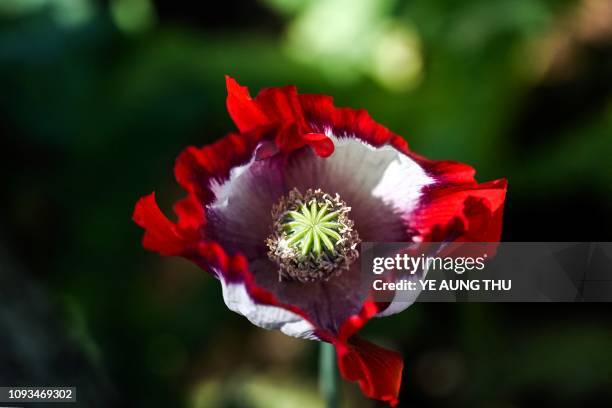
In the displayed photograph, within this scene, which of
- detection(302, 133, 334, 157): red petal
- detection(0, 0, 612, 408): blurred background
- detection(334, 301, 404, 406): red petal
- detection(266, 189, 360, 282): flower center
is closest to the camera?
detection(334, 301, 404, 406): red petal

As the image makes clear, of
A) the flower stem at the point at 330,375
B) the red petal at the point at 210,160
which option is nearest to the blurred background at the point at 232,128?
the flower stem at the point at 330,375

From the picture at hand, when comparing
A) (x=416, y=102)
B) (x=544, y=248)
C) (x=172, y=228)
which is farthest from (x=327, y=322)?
(x=416, y=102)

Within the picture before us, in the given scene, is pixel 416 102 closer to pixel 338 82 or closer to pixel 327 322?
pixel 338 82

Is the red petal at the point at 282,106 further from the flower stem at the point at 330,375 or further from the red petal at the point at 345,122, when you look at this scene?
the flower stem at the point at 330,375

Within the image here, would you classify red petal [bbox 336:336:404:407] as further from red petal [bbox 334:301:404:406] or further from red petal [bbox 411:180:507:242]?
red petal [bbox 411:180:507:242]

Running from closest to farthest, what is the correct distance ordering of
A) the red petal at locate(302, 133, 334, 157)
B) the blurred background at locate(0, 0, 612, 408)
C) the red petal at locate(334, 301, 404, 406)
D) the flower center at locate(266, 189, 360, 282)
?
1. the red petal at locate(334, 301, 404, 406)
2. the red petal at locate(302, 133, 334, 157)
3. the flower center at locate(266, 189, 360, 282)
4. the blurred background at locate(0, 0, 612, 408)

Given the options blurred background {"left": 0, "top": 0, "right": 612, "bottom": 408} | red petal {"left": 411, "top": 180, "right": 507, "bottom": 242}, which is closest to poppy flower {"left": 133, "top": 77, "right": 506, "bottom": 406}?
red petal {"left": 411, "top": 180, "right": 507, "bottom": 242}

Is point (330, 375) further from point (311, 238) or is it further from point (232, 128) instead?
point (232, 128)

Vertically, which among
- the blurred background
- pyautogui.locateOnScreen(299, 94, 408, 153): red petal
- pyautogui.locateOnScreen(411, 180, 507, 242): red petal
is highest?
the blurred background
